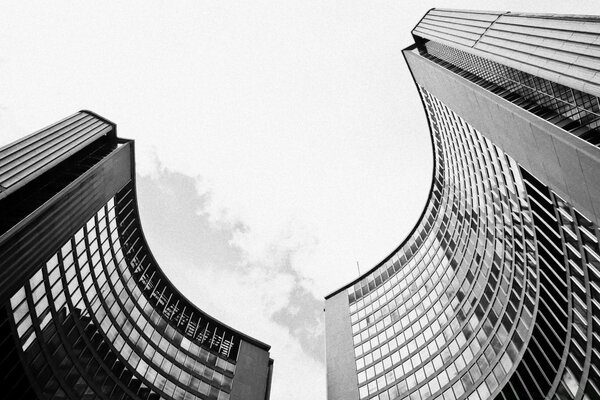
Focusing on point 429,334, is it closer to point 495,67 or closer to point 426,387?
point 426,387

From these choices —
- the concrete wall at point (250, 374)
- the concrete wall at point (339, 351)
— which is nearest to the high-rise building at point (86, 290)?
the concrete wall at point (250, 374)

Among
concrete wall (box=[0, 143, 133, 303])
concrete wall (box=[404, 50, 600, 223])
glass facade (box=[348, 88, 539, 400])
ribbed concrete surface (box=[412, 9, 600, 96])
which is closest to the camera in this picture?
concrete wall (box=[404, 50, 600, 223])

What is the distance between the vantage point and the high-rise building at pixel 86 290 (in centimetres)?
2552

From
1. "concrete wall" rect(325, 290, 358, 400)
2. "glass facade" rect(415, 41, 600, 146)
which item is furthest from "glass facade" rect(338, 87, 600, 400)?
"glass facade" rect(415, 41, 600, 146)

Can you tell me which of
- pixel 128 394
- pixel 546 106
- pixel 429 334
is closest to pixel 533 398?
pixel 429 334

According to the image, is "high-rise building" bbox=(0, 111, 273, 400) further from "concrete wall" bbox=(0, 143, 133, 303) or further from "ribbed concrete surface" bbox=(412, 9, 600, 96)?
"ribbed concrete surface" bbox=(412, 9, 600, 96)

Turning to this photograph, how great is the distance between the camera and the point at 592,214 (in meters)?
19.2

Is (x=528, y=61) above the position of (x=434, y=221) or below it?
below

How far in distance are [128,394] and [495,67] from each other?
49.7 metres

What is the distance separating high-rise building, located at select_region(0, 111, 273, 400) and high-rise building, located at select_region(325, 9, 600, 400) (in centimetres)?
2353

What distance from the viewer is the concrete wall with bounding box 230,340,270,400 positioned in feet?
174

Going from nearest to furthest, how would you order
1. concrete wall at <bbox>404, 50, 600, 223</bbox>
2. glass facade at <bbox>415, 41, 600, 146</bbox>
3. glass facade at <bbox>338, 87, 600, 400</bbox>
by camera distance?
concrete wall at <bbox>404, 50, 600, 223</bbox>, glass facade at <bbox>415, 41, 600, 146</bbox>, glass facade at <bbox>338, 87, 600, 400</bbox>

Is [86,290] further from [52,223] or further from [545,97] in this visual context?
[545,97]

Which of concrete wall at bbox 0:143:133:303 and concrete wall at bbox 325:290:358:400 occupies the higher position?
concrete wall at bbox 325:290:358:400
